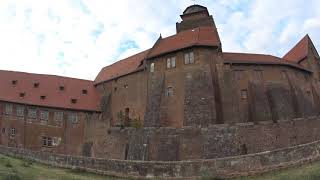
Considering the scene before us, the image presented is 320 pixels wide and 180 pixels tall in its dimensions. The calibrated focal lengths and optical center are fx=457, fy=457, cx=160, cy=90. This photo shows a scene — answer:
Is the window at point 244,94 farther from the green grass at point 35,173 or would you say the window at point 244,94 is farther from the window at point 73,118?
the window at point 73,118

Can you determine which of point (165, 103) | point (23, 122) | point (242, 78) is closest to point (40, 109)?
point (23, 122)

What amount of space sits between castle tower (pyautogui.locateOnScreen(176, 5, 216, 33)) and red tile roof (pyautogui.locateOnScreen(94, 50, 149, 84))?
6.61 meters

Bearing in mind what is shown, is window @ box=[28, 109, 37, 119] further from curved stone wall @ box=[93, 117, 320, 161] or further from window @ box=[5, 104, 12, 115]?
curved stone wall @ box=[93, 117, 320, 161]

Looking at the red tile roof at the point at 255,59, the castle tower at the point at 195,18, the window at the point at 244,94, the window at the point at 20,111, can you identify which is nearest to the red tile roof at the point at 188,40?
the castle tower at the point at 195,18

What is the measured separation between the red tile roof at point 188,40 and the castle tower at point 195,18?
2.49 metres

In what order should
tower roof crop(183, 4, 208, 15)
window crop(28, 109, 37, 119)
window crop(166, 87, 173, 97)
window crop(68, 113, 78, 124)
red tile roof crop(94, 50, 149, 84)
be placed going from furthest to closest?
red tile roof crop(94, 50, 149, 84) < window crop(68, 113, 78, 124) < tower roof crop(183, 4, 208, 15) < window crop(28, 109, 37, 119) < window crop(166, 87, 173, 97)

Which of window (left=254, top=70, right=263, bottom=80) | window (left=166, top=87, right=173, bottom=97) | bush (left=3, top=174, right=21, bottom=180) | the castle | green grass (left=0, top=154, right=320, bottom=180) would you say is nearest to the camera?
bush (left=3, top=174, right=21, bottom=180)

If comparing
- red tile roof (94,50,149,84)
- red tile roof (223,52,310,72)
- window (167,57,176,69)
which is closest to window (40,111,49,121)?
red tile roof (94,50,149,84)

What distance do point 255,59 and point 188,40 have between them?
8975mm

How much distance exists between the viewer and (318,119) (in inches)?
1980

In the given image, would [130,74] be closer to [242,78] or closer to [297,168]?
[242,78]

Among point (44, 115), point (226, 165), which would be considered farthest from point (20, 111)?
point (226, 165)

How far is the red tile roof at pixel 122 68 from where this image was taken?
61375mm

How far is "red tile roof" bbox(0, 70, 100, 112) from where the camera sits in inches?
2341
